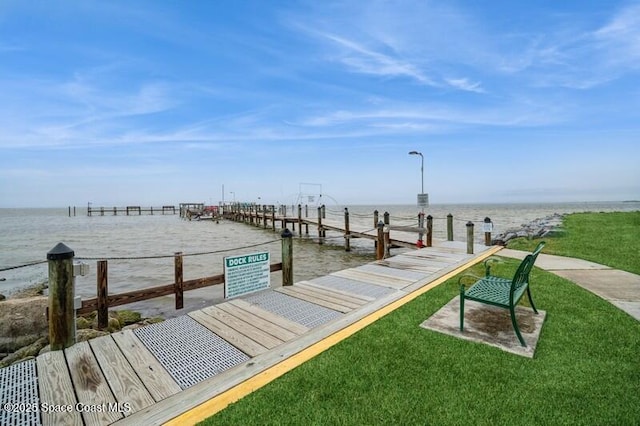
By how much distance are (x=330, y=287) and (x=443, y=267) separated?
140 inches

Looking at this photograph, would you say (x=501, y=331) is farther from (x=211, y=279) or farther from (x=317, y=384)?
(x=211, y=279)

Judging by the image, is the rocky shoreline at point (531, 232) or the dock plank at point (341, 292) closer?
the dock plank at point (341, 292)

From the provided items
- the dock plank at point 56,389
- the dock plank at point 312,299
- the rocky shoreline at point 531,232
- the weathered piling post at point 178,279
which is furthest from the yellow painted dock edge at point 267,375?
the rocky shoreline at point 531,232

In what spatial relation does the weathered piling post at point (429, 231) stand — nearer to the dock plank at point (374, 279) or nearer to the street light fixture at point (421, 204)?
the street light fixture at point (421, 204)

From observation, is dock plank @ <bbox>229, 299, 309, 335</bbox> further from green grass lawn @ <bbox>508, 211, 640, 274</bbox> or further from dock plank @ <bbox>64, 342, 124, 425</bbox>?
green grass lawn @ <bbox>508, 211, 640, 274</bbox>

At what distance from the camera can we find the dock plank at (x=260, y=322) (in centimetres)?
424

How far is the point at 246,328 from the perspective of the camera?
14.8 ft

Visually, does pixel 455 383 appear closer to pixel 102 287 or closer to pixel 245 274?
pixel 245 274

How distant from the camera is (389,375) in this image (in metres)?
3.18

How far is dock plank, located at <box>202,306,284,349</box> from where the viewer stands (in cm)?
404

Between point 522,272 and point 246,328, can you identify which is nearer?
point 522,272

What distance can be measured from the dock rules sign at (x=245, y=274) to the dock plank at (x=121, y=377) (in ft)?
6.45

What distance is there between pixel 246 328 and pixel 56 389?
6.78 ft

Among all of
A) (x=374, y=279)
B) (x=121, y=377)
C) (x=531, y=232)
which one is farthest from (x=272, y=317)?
(x=531, y=232)
